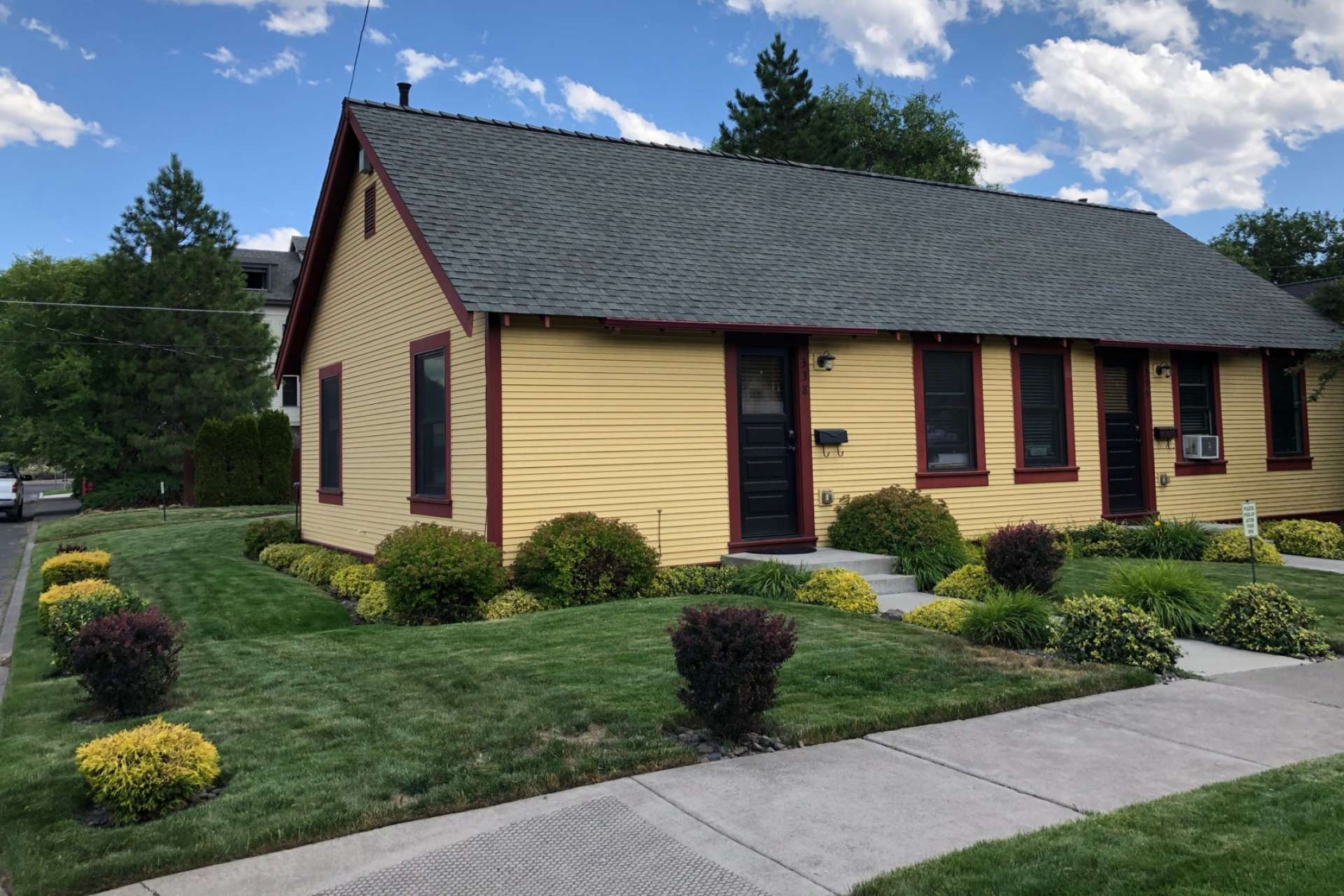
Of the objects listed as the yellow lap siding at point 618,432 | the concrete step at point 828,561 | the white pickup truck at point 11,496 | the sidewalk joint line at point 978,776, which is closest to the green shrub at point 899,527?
the concrete step at point 828,561

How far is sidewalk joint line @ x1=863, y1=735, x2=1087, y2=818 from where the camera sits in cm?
436

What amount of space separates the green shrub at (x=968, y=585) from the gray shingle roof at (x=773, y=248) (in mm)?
3655

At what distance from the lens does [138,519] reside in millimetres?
26531

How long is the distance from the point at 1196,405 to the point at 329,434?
48.3 feet

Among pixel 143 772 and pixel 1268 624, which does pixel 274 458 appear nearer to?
pixel 143 772

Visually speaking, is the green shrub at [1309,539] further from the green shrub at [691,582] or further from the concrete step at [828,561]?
the green shrub at [691,582]

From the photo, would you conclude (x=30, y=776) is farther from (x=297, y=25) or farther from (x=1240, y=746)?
(x=297, y=25)

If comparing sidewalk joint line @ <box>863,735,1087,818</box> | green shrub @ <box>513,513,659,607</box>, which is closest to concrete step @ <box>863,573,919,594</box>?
green shrub @ <box>513,513,659,607</box>

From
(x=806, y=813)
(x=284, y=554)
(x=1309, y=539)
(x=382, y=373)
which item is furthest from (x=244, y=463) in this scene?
(x=806, y=813)

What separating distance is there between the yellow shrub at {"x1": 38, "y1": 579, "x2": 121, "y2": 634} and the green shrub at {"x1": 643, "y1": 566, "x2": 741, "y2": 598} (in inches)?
207

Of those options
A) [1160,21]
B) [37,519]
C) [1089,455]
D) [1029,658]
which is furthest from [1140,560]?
[37,519]

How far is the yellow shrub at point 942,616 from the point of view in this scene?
8.30m

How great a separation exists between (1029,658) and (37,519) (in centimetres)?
3353

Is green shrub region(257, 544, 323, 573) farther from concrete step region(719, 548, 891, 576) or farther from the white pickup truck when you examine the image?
the white pickup truck
